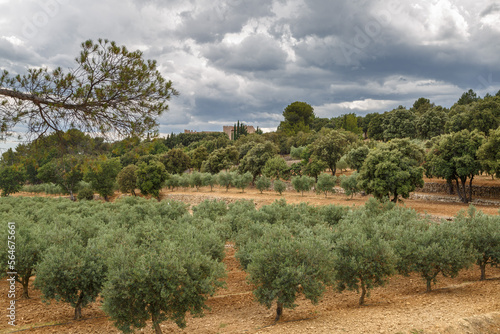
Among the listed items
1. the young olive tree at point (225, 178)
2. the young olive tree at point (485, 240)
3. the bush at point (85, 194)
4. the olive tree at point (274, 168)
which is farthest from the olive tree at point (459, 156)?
the bush at point (85, 194)

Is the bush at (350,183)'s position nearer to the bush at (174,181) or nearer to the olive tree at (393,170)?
the olive tree at (393,170)

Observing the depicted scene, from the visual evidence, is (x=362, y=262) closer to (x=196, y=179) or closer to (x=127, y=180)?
(x=196, y=179)

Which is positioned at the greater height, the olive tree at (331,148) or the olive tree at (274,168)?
the olive tree at (331,148)

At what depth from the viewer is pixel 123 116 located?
38.3ft

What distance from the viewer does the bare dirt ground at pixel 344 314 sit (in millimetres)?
10547

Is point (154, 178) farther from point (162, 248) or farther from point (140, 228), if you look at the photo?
point (162, 248)

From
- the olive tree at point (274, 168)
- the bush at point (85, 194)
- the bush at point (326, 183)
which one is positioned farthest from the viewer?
the bush at point (85, 194)

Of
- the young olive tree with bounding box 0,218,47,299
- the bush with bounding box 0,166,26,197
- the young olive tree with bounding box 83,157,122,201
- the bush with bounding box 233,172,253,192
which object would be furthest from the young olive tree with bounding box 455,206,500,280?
the bush with bounding box 0,166,26,197

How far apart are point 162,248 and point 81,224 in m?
12.3

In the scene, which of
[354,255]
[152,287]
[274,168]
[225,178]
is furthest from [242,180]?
[152,287]

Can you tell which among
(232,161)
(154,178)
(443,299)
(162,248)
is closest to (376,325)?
(443,299)

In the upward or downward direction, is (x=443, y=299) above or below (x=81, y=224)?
below

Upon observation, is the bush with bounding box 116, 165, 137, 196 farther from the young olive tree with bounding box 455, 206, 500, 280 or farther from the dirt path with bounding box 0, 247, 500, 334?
the young olive tree with bounding box 455, 206, 500, 280

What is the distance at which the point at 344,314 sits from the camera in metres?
12.2
